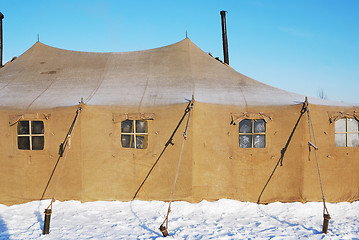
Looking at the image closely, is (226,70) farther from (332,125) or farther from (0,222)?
(0,222)

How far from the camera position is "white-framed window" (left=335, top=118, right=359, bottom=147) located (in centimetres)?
681

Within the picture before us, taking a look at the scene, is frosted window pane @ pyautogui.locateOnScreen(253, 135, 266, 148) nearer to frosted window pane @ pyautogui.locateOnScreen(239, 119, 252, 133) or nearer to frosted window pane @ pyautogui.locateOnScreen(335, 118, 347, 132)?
frosted window pane @ pyautogui.locateOnScreen(239, 119, 252, 133)

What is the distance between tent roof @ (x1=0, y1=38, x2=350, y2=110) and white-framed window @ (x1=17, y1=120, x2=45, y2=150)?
0.35 m

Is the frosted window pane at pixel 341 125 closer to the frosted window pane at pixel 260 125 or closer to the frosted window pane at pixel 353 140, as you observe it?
the frosted window pane at pixel 353 140

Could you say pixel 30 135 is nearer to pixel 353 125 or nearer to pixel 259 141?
pixel 259 141

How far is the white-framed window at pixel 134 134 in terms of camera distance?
6.88m

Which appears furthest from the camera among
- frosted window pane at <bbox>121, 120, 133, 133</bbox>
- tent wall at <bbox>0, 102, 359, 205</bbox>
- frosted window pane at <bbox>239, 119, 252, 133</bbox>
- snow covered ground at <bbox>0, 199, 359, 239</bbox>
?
frosted window pane at <bbox>121, 120, 133, 133</bbox>

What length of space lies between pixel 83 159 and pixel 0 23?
6871 mm

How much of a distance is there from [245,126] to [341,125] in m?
1.93

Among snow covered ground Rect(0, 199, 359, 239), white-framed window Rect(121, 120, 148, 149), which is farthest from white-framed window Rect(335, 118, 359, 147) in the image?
white-framed window Rect(121, 120, 148, 149)

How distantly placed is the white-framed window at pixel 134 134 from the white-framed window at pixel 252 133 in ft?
6.33

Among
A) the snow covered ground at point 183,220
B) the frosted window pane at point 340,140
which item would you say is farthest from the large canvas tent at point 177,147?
the snow covered ground at point 183,220

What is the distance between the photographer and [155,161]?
6801mm

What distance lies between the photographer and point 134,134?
22.6ft
